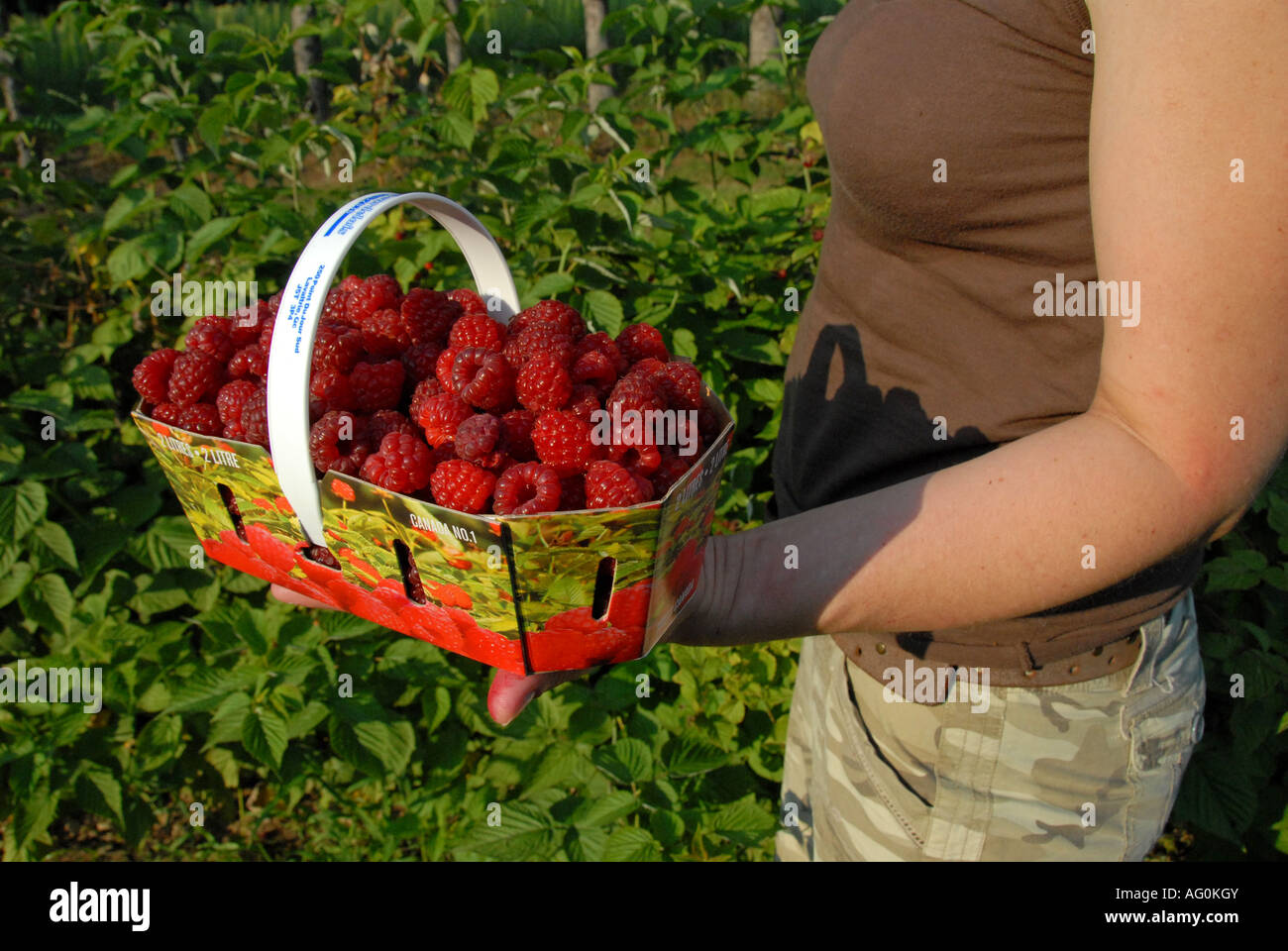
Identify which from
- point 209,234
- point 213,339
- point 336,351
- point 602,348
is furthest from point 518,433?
point 209,234

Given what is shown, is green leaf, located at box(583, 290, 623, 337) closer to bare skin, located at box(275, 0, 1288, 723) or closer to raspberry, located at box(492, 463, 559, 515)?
bare skin, located at box(275, 0, 1288, 723)

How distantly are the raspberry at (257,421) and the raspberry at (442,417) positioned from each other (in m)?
0.19

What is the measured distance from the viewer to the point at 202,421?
1128 millimetres

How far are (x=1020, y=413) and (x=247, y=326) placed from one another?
1062 mm

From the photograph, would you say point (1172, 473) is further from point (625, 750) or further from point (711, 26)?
point (711, 26)

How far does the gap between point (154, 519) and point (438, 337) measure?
1.70 meters

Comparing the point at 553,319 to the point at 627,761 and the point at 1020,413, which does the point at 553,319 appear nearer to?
the point at 1020,413

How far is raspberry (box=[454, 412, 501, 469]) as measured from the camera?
0.91m

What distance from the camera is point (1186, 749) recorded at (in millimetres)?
1356

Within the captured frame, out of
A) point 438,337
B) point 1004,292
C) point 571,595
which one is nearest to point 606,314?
point 438,337

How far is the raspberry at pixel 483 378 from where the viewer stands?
982 mm

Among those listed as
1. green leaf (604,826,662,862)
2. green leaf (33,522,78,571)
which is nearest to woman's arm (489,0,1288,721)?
green leaf (604,826,662,862)

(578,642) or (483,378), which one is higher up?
(483,378)

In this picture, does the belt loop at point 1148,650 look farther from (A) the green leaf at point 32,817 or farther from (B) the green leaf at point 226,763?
(A) the green leaf at point 32,817
